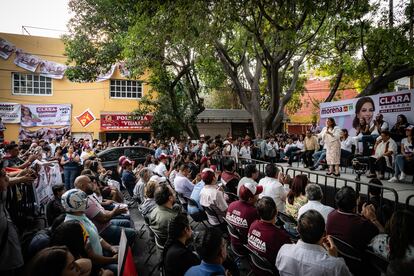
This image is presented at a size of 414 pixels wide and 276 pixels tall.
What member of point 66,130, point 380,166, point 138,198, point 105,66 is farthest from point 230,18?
point 66,130

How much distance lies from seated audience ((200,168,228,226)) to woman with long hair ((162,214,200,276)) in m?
1.79

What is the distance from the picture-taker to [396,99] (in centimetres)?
929

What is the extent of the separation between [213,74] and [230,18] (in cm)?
1115

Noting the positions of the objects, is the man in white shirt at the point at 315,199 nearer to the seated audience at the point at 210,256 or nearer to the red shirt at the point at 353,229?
the red shirt at the point at 353,229

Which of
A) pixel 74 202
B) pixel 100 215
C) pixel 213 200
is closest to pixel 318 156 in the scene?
pixel 213 200

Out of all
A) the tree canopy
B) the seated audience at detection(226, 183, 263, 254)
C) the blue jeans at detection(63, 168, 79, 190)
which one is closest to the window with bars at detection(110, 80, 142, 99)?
the tree canopy

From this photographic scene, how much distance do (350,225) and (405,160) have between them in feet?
18.2

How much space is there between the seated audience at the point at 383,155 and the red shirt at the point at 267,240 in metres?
6.25

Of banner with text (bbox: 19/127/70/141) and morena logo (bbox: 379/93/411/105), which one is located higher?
morena logo (bbox: 379/93/411/105)

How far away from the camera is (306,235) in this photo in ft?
8.00

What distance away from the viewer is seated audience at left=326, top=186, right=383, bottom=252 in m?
2.98

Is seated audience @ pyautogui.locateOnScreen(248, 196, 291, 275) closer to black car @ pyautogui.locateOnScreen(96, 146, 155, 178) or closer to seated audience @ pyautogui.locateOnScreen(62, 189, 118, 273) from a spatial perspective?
seated audience @ pyautogui.locateOnScreen(62, 189, 118, 273)

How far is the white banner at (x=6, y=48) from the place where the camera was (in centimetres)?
1684

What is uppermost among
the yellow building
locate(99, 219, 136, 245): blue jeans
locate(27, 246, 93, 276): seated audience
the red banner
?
the yellow building
